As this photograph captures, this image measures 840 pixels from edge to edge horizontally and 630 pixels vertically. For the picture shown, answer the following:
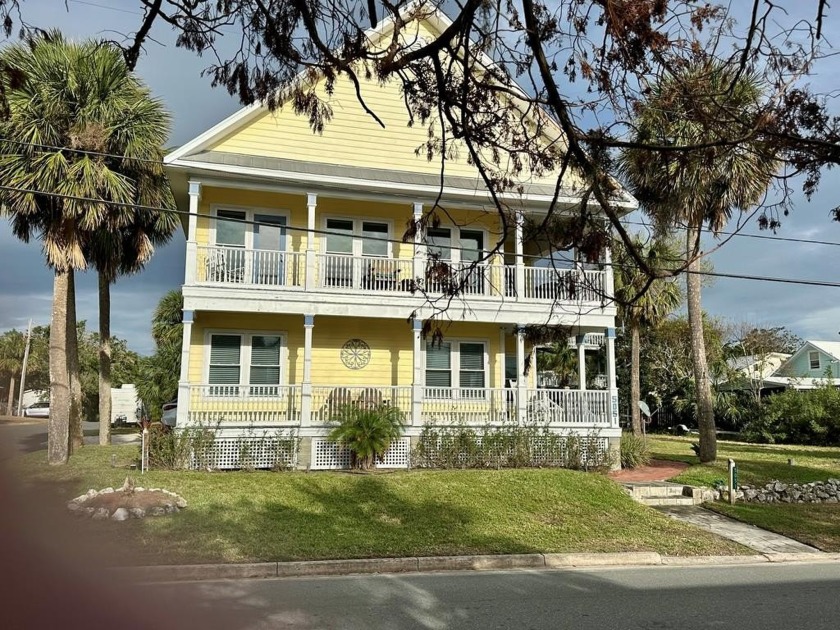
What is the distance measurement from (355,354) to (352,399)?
5.87ft

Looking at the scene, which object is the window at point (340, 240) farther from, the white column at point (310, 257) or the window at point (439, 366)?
the window at point (439, 366)

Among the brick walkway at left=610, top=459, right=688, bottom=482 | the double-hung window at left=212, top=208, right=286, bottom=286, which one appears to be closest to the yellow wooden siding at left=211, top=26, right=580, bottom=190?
the double-hung window at left=212, top=208, right=286, bottom=286

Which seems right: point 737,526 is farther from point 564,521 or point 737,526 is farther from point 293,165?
point 293,165

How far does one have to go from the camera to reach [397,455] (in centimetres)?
1509

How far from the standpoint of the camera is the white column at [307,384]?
1485 cm

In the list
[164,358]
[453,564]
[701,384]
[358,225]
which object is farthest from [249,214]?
[164,358]

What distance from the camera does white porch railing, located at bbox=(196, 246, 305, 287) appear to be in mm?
15094

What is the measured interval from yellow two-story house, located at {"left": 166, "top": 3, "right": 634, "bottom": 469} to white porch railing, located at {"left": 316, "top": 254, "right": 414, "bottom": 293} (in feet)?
0.16

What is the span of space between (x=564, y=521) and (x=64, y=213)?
1189cm

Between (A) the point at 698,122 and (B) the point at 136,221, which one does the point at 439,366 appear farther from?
(A) the point at 698,122

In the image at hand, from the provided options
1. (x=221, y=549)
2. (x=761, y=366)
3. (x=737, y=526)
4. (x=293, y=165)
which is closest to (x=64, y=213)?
(x=293, y=165)

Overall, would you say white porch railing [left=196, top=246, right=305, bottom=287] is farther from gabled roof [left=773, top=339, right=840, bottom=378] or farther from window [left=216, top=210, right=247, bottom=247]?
gabled roof [left=773, top=339, right=840, bottom=378]

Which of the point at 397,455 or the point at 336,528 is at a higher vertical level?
the point at 397,455

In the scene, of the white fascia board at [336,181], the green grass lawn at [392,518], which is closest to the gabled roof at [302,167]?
the white fascia board at [336,181]
